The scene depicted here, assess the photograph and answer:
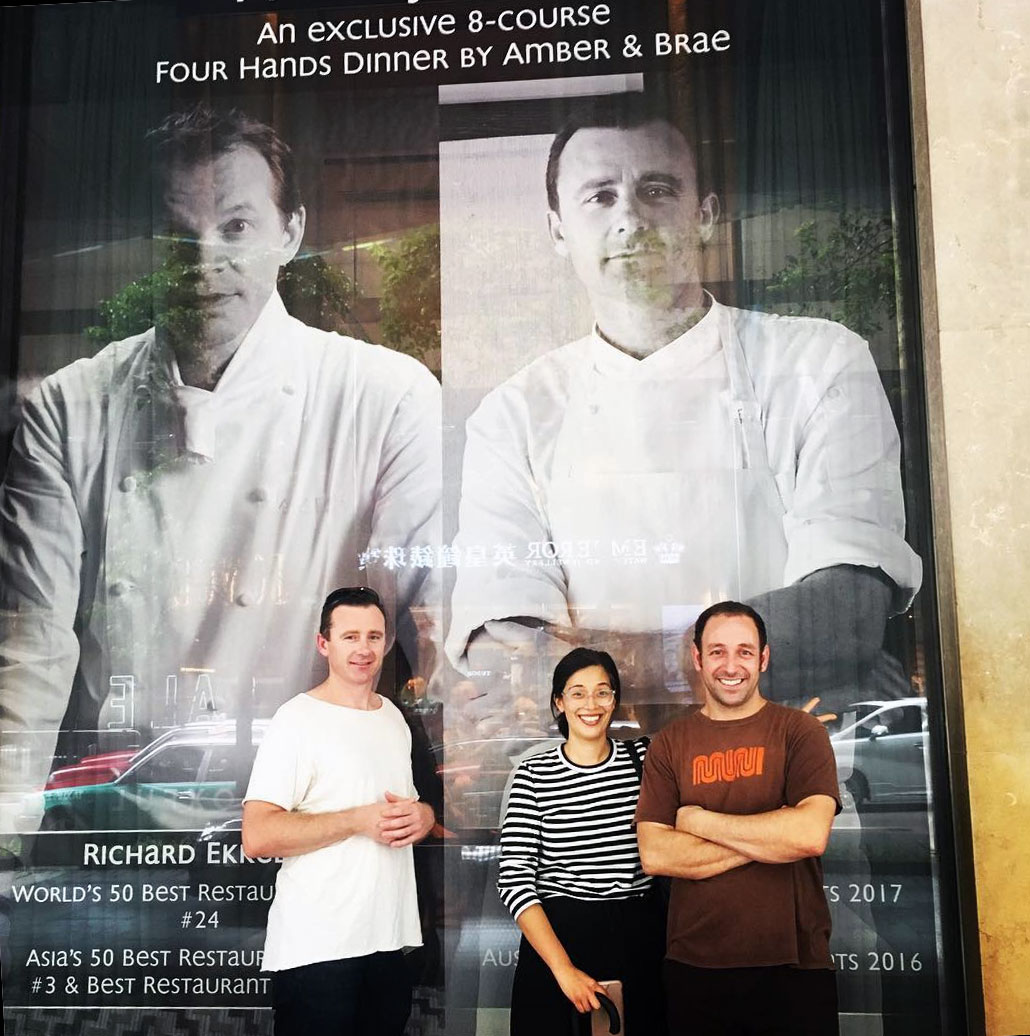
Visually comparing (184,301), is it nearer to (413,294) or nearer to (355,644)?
(413,294)

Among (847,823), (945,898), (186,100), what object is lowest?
(945,898)

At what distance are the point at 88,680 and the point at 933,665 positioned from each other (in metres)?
2.61

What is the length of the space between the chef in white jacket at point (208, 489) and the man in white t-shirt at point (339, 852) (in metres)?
0.22

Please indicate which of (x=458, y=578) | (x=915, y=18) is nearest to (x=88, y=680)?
(x=458, y=578)

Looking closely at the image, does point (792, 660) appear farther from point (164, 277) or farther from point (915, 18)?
point (164, 277)

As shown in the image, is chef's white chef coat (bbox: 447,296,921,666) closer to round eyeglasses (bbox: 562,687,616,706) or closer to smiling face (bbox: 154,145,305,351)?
round eyeglasses (bbox: 562,687,616,706)

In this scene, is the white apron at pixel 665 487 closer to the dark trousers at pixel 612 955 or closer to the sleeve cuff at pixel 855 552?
the sleeve cuff at pixel 855 552

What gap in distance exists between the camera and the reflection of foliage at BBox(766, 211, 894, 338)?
3.61 metres

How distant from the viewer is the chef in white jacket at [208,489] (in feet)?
11.9

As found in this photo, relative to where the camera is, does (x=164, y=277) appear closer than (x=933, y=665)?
No

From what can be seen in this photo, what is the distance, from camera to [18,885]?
3.64 meters

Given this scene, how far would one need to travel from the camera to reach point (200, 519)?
12.1ft

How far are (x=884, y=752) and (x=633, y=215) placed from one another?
183 cm

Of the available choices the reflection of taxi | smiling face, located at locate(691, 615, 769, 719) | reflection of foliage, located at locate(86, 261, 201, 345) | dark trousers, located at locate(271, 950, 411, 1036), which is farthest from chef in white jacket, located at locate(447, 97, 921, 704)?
reflection of foliage, located at locate(86, 261, 201, 345)
